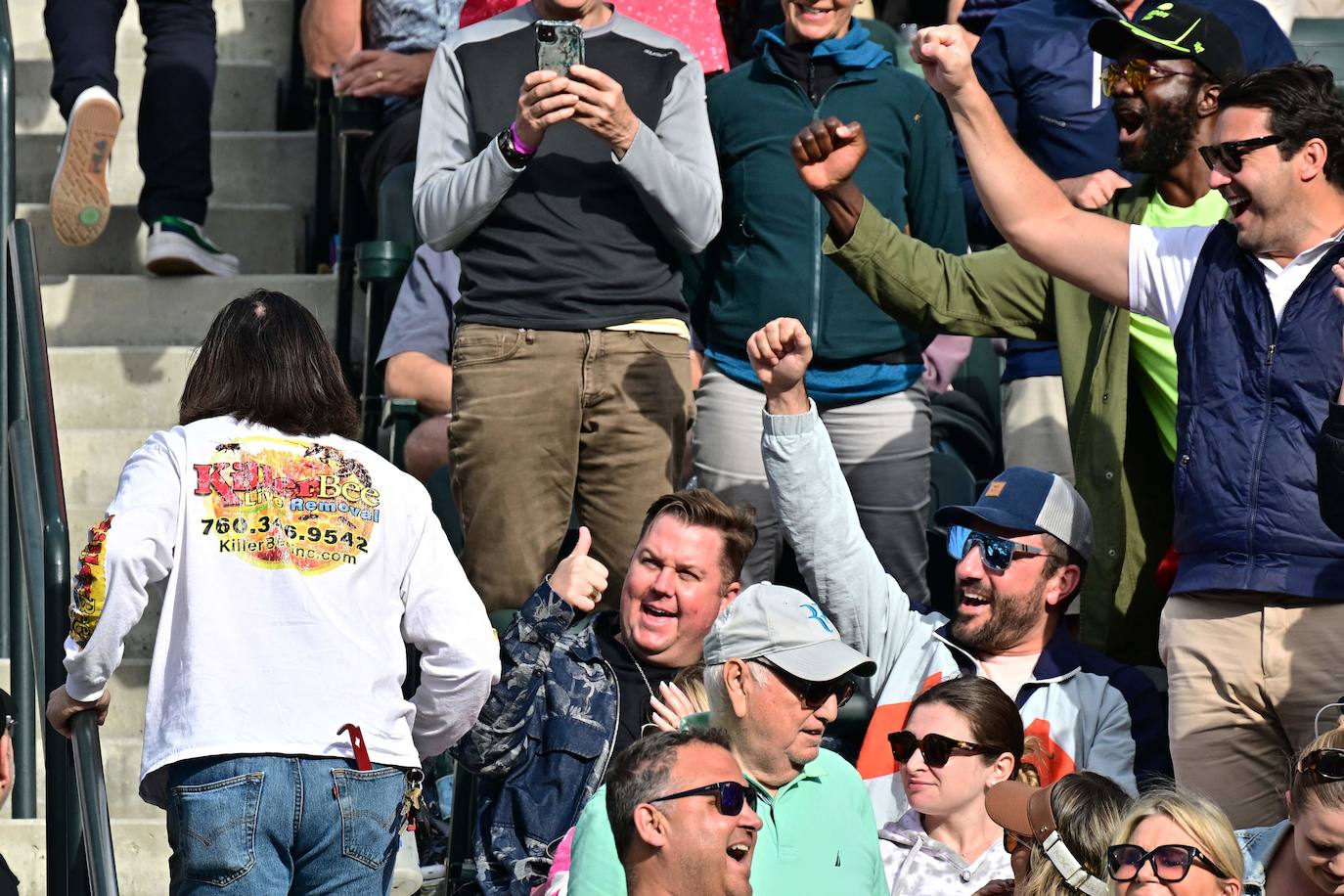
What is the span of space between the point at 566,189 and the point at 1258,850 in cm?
241

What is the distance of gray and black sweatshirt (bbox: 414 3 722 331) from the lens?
5371 millimetres

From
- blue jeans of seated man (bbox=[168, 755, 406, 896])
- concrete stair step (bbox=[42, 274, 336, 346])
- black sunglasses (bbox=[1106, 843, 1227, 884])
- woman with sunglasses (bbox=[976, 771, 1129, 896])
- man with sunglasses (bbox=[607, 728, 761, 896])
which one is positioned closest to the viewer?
man with sunglasses (bbox=[607, 728, 761, 896])

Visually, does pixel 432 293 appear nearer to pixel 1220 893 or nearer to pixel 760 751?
pixel 760 751

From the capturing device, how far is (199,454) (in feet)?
13.1

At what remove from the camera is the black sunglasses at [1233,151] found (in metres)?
4.51

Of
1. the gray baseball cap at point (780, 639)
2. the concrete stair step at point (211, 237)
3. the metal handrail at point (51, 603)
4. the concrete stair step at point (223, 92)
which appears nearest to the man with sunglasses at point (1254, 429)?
the gray baseball cap at point (780, 639)

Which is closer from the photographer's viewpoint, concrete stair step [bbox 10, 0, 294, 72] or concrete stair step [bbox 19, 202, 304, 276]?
concrete stair step [bbox 19, 202, 304, 276]

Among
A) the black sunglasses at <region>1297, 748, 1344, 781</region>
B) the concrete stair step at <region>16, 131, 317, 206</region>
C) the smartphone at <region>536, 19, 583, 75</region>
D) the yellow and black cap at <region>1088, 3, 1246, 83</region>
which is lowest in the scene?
the concrete stair step at <region>16, 131, 317, 206</region>

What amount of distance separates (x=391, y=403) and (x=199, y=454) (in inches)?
86.8

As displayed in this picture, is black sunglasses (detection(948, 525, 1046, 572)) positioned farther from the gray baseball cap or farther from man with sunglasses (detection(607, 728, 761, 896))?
man with sunglasses (detection(607, 728, 761, 896))

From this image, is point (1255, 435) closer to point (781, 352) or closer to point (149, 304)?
point (781, 352)

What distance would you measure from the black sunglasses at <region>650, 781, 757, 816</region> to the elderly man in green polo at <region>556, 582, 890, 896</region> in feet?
1.82

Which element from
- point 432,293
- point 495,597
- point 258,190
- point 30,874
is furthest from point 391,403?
point 258,190

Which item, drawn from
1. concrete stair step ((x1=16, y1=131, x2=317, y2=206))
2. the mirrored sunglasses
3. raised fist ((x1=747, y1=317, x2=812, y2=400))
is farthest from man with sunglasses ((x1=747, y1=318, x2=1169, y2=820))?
concrete stair step ((x1=16, y1=131, x2=317, y2=206))
